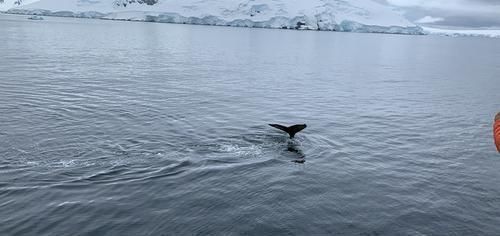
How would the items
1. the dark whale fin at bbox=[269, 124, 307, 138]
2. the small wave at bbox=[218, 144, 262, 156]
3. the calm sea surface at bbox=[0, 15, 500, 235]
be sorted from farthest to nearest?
the dark whale fin at bbox=[269, 124, 307, 138], the small wave at bbox=[218, 144, 262, 156], the calm sea surface at bbox=[0, 15, 500, 235]

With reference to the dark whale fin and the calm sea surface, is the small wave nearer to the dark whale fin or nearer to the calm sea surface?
the calm sea surface

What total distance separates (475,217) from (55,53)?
228ft

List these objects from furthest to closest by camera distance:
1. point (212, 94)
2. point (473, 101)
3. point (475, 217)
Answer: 1. point (473, 101)
2. point (212, 94)
3. point (475, 217)

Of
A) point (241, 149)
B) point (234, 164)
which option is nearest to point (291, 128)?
point (241, 149)

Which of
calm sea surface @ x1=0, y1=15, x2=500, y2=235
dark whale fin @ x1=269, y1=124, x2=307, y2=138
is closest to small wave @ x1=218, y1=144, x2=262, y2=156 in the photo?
calm sea surface @ x1=0, y1=15, x2=500, y2=235

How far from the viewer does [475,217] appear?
15922mm

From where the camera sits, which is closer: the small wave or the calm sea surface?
the calm sea surface

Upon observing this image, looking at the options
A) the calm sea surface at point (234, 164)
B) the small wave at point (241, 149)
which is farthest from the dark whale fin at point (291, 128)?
the small wave at point (241, 149)

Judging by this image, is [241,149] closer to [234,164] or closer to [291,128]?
[234,164]

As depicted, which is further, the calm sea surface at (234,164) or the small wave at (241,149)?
the small wave at (241,149)

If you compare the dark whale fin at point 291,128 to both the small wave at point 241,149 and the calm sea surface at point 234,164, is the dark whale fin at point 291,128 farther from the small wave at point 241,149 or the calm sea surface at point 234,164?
the small wave at point 241,149

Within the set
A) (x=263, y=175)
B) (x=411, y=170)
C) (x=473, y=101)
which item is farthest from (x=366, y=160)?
(x=473, y=101)

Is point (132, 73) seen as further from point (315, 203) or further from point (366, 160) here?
point (315, 203)

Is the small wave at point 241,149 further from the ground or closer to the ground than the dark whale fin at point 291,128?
closer to the ground
